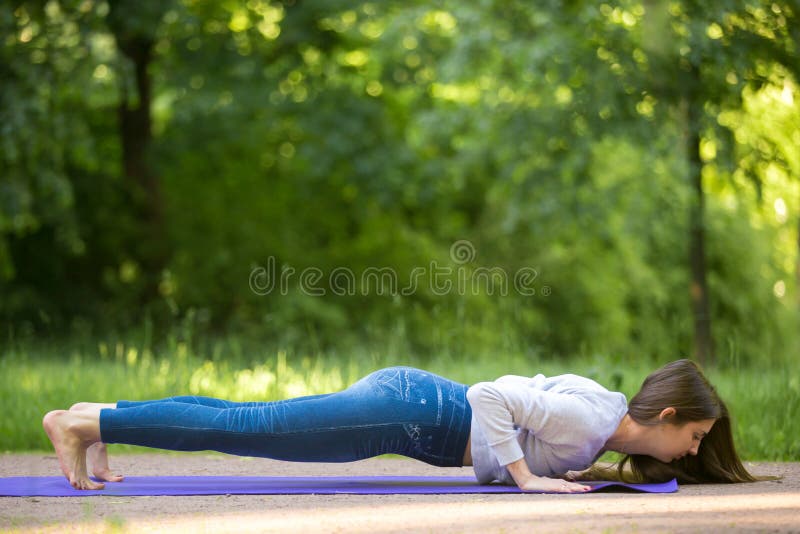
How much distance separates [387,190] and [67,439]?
1028 centimetres

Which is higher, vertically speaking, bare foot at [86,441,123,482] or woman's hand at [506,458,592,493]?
woman's hand at [506,458,592,493]

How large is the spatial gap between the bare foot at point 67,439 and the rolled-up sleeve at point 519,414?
5.41ft

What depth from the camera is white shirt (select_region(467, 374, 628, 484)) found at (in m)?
4.01

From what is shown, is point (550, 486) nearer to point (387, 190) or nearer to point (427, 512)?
point (427, 512)

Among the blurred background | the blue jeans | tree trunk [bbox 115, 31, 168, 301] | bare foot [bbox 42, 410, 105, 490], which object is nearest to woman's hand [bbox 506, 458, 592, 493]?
the blue jeans

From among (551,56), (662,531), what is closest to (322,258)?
(551,56)

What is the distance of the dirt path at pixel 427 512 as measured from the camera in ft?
11.0

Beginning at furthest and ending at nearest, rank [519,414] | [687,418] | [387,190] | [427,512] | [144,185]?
1. [144,185]
2. [387,190]
3. [687,418]
4. [519,414]
5. [427,512]

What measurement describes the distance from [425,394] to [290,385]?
278 centimetres

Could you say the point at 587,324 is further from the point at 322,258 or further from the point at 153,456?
the point at 153,456

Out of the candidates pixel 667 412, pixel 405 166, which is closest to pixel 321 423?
pixel 667 412

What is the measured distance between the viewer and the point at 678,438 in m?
4.18

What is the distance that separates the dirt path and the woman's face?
0.17 m

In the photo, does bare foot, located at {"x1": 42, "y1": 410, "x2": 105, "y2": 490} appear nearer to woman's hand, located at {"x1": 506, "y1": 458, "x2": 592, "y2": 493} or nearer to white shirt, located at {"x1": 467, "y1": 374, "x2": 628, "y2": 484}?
white shirt, located at {"x1": 467, "y1": 374, "x2": 628, "y2": 484}
